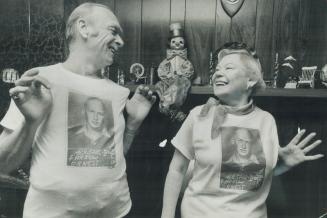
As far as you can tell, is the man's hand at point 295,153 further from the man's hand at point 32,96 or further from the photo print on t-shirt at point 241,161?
the man's hand at point 32,96

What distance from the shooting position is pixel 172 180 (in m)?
0.80

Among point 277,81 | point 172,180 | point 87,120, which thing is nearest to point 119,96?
point 87,120

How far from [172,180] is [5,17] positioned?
0.45 meters

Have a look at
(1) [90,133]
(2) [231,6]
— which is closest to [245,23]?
(2) [231,6]

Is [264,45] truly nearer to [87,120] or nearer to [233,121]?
[233,121]

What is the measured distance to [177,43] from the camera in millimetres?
965

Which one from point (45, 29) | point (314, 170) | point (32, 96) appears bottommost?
point (314, 170)

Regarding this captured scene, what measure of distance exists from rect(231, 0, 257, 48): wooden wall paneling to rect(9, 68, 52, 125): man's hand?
0.47 metres

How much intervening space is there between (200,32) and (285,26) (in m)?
0.19

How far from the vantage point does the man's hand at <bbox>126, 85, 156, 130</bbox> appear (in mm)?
780

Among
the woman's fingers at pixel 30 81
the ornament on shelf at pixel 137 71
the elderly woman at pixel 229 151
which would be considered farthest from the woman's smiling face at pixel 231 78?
the woman's fingers at pixel 30 81

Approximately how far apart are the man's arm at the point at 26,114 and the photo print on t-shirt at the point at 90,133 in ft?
0.16

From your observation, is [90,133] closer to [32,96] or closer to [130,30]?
[32,96]

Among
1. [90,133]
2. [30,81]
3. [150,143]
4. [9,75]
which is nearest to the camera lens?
[30,81]
